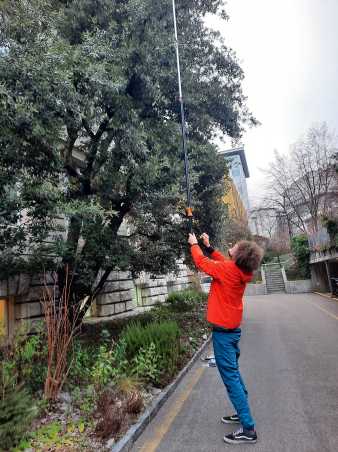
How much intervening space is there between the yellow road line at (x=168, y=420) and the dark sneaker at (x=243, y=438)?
2.63ft

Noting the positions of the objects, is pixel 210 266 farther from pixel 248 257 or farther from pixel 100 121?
pixel 100 121

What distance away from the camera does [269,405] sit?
15.9ft

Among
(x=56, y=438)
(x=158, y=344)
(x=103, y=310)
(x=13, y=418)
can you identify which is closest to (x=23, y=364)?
(x=56, y=438)

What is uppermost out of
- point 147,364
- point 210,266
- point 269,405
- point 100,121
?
point 100,121

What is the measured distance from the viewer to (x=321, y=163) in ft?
119

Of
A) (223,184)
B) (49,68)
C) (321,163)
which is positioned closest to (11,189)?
(49,68)

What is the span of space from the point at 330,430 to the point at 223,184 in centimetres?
994

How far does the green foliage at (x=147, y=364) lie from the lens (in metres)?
5.80

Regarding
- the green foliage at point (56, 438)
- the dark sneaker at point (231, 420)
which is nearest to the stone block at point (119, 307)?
the green foliage at point (56, 438)

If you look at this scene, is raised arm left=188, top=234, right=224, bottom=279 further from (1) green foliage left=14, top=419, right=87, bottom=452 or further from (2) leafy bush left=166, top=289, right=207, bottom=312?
(2) leafy bush left=166, top=289, right=207, bottom=312

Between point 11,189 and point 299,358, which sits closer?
point 11,189

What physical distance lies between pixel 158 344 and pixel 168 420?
2002 millimetres

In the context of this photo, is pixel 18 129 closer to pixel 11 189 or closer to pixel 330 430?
pixel 11 189

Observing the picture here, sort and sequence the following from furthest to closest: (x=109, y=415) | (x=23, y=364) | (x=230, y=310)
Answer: (x=23, y=364) < (x=109, y=415) < (x=230, y=310)
